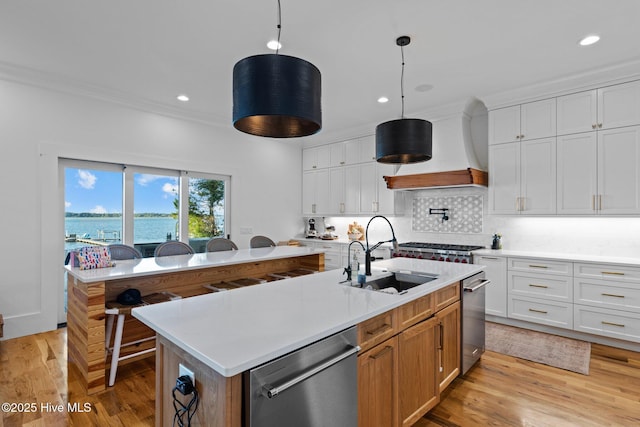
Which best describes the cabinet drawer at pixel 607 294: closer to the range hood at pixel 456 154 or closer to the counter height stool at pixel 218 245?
the range hood at pixel 456 154

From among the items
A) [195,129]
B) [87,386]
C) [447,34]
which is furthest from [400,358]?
[195,129]

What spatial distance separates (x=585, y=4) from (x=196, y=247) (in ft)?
17.9

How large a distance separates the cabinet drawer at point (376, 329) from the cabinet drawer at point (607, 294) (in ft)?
9.89

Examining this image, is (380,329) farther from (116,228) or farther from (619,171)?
(116,228)

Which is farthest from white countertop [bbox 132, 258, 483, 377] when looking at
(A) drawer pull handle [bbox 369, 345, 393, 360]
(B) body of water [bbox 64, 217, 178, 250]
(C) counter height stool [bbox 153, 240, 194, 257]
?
(B) body of water [bbox 64, 217, 178, 250]

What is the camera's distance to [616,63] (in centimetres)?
346

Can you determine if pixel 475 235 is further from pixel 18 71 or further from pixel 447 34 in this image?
pixel 18 71

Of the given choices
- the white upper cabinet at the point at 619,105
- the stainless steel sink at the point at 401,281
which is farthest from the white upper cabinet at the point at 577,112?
the stainless steel sink at the point at 401,281

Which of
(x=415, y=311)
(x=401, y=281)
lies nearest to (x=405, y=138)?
(x=401, y=281)

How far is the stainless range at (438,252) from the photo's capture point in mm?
4332

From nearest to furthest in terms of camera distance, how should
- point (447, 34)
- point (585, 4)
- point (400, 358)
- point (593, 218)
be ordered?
point (400, 358)
point (585, 4)
point (447, 34)
point (593, 218)

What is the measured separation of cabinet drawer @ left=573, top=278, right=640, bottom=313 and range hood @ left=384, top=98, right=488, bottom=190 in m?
1.65

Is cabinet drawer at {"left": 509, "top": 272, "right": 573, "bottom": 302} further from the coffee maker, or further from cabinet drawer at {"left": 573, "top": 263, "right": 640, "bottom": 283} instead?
the coffee maker

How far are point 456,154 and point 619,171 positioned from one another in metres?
1.77
